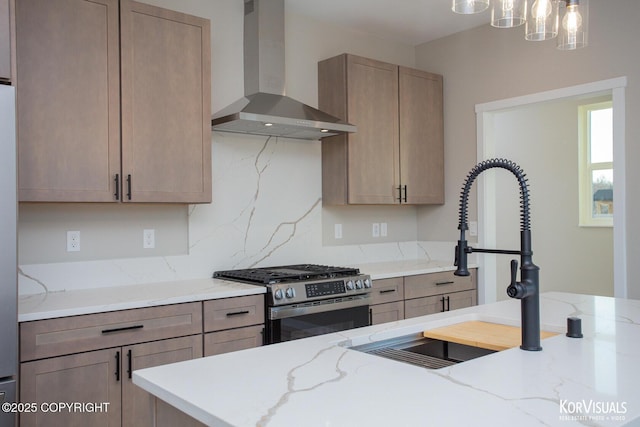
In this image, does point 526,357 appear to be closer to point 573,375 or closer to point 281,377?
point 573,375

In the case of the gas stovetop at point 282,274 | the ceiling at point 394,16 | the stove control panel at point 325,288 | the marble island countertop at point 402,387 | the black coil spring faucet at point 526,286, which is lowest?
the stove control panel at point 325,288

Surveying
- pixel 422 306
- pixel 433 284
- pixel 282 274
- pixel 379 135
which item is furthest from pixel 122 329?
pixel 379 135

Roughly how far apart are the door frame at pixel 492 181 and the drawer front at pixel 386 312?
0.88 m

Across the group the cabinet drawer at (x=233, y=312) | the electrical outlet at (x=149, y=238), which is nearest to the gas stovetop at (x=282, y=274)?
the cabinet drawer at (x=233, y=312)

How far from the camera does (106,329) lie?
250 centimetres

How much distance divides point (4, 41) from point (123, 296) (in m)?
1.23

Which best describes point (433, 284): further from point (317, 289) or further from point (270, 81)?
point (270, 81)

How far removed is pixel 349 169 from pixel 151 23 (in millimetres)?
1615

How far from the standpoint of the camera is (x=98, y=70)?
2.79 meters

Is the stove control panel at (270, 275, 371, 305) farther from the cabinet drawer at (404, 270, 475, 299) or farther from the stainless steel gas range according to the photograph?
the cabinet drawer at (404, 270, 475, 299)

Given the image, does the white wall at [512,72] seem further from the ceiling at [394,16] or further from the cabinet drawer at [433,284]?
the cabinet drawer at [433,284]

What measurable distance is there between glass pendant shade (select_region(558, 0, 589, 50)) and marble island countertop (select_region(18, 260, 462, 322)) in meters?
1.85

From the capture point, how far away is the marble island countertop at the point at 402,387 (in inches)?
41.8

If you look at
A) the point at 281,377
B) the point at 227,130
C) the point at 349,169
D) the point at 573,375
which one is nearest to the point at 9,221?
the point at 281,377
